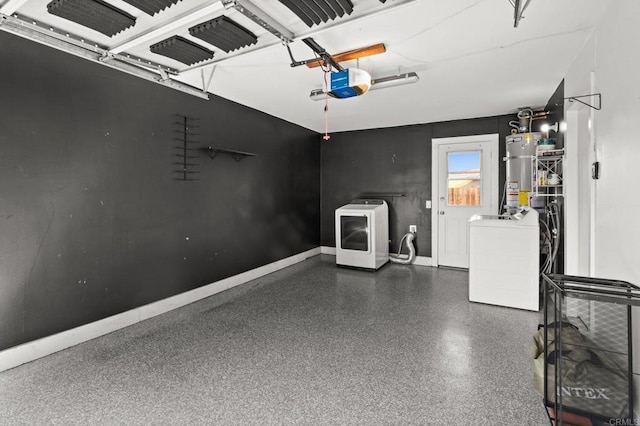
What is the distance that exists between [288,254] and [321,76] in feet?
10.0

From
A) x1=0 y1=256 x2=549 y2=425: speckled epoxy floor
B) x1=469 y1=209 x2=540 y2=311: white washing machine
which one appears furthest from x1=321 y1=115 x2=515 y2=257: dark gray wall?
x1=0 y1=256 x2=549 y2=425: speckled epoxy floor

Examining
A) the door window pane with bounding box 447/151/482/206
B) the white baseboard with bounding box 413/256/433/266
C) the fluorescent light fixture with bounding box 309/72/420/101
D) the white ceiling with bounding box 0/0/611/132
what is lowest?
the white baseboard with bounding box 413/256/433/266

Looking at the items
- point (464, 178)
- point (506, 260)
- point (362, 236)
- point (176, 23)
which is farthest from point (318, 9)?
point (464, 178)

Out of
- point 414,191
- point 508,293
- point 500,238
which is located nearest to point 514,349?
point 508,293

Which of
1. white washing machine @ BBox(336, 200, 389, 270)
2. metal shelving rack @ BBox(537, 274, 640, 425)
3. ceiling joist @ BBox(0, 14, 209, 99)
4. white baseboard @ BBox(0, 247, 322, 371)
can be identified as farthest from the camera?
white washing machine @ BBox(336, 200, 389, 270)

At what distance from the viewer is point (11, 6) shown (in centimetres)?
180

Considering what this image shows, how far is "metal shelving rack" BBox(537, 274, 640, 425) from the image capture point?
145 centimetres

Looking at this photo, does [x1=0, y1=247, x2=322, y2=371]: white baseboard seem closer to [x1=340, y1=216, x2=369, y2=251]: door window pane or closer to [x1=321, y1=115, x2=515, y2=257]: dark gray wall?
[x1=340, y1=216, x2=369, y2=251]: door window pane

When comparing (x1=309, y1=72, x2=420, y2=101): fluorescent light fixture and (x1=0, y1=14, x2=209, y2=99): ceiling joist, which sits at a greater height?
(x1=309, y1=72, x2=420, y2=101): fluorescent light fixture

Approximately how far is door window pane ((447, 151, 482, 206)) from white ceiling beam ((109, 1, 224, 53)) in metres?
4.41

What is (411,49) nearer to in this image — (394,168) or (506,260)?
→ (506,260)

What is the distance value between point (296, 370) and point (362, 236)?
9.92 ft

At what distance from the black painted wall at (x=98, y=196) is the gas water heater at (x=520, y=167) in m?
3.51

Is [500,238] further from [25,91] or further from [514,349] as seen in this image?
[25,91]
